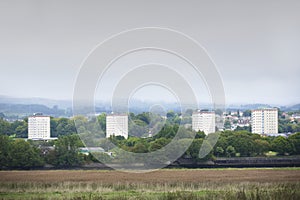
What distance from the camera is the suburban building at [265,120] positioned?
61562 mm

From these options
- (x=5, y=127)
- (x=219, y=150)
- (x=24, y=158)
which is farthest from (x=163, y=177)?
(x=5, y=127)

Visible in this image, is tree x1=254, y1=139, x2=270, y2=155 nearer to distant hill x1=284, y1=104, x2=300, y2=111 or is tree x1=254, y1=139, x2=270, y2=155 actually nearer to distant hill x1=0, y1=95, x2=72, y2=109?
distant hill x1=284, y1=104, x2=300, y2=111

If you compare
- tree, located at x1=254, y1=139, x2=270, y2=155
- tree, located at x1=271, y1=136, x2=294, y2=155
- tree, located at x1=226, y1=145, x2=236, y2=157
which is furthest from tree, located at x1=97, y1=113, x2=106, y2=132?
tree, located at x1=271, y1=136, x2=294, y2=155

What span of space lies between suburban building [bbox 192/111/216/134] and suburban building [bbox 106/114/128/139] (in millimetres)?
5498

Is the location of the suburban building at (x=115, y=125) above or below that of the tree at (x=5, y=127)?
above

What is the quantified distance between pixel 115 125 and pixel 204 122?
27.7 feet

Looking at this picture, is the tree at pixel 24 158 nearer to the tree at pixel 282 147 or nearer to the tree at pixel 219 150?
the tree at pixel 219 150

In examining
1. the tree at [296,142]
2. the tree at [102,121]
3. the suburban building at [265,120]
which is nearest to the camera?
the tree at [102,121]

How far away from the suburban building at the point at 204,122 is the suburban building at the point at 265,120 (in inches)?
983

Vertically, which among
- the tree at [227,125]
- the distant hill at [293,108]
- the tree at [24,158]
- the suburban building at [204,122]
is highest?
the distant hill at [293,108]

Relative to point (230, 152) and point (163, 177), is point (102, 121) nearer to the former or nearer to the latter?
point (230, 152)

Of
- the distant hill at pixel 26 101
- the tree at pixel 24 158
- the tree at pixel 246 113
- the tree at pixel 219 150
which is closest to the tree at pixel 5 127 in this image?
the distant hill at pixel 26 101

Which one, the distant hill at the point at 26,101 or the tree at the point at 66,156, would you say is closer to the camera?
the tree at the point at 66,156

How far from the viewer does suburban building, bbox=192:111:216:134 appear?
114 ft
